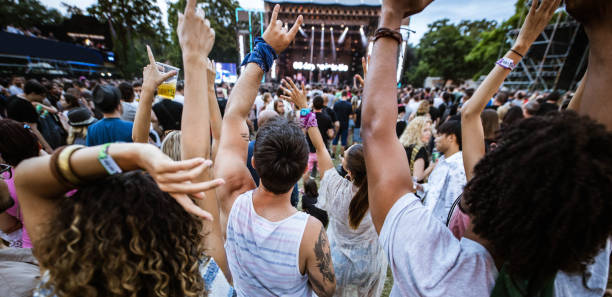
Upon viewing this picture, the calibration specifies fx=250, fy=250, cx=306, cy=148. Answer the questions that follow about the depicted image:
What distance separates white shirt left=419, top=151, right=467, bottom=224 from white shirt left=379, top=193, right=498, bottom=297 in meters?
1.99

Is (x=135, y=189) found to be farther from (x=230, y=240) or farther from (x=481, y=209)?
(x=481, y=209)

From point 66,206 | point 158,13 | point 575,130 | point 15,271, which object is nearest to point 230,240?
point 66,206

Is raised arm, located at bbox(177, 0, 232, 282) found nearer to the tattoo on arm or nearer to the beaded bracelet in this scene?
the beaded bracelet

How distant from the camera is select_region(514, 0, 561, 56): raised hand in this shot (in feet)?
4.16

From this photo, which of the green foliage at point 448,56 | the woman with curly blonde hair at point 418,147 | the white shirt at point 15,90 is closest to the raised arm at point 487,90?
the woman with curly blonde hair at point 418,147

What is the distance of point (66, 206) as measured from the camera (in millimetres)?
869

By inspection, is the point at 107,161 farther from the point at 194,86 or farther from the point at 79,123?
the point at 79,123

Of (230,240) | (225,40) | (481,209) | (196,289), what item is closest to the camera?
(481,209)

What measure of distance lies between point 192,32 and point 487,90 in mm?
1699

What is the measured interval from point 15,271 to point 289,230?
1.28 metres

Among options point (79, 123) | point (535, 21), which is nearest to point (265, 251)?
point (535, 21)

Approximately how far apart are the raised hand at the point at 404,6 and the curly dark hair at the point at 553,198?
2.03ft

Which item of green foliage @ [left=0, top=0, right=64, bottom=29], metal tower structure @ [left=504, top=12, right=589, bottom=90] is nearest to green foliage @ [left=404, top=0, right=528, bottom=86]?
metal tower structure @ [left=504, top=12, right=589, bottom=90]

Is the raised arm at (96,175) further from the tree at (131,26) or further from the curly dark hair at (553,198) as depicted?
the tree at (131,26)
